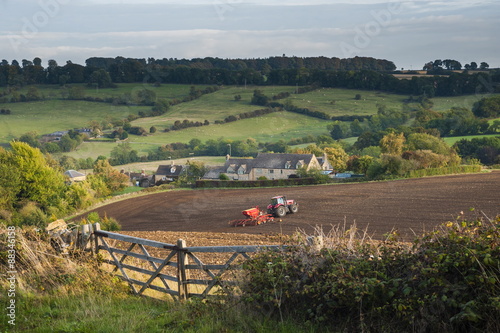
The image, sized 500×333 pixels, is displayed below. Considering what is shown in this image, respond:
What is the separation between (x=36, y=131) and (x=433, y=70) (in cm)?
10223

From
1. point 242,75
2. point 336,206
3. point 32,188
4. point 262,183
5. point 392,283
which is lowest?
point 32,188

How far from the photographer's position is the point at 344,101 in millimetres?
118375

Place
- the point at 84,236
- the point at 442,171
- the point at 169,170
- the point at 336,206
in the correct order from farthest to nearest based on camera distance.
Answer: the point at 169,170 → the point at 442,171 → the point at 336,206 → the point at 84,236

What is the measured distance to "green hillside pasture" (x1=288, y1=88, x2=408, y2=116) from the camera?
111312 mm

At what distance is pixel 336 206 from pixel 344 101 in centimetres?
9027

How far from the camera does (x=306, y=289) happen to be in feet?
19.6

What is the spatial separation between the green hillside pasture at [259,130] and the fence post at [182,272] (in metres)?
92.7

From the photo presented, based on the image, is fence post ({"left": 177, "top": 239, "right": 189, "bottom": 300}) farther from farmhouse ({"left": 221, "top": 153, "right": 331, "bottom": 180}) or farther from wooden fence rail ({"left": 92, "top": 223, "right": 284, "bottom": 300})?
farmhouse ({"left": 221, "top": 153, "right": 331, "bottom": 180})

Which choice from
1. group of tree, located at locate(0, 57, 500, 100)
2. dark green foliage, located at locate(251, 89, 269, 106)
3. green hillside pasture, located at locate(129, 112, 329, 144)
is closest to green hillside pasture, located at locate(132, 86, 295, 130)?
dark green foliage, located at locate(251, 89, 269, 106)

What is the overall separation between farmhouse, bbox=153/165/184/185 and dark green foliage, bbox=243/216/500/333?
226 feet

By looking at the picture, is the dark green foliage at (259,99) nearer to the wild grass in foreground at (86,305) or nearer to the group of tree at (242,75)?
the group of tree at (242,75)

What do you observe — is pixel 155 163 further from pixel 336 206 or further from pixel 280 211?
pixel 280 211

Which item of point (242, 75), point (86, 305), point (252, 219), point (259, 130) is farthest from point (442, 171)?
point (242, 75)

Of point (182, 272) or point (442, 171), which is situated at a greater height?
point (182, 272)
